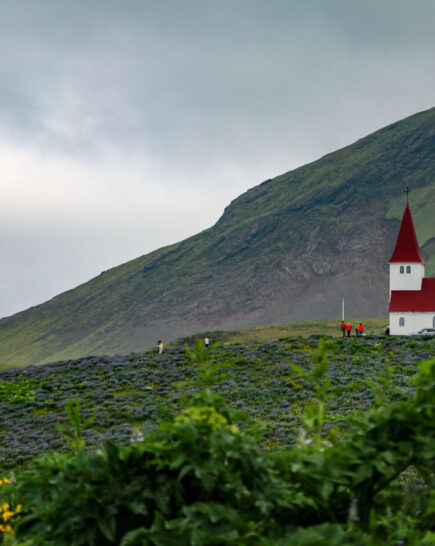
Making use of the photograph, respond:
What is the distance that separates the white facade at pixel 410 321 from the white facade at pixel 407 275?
15.9 ft

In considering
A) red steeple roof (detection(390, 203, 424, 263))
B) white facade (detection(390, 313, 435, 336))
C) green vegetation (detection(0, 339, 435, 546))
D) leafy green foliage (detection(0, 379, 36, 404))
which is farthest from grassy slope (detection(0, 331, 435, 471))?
red steeple roof (detection(390, 203, 424, 263))

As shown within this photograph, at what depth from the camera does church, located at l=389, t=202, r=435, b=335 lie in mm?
72750

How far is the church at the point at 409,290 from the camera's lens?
72750 millimetres

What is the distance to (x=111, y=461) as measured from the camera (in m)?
5.88

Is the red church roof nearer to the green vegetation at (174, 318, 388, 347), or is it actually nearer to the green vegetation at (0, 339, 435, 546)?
the green vegetation at (174, 318, 388, 347)

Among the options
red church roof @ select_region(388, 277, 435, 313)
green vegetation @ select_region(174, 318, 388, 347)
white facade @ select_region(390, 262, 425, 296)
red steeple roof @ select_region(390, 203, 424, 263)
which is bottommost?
green vegetation @ select_region(174, 318, 388, 347)

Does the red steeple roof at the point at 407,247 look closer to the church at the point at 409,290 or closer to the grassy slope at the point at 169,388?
the church at the point at 409,290

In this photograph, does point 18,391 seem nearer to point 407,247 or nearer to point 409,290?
point 409,290

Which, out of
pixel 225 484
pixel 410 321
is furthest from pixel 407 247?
pixel 225 484

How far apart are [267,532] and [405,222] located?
76.3 metres

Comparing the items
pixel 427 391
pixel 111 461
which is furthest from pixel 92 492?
pixel 427 391

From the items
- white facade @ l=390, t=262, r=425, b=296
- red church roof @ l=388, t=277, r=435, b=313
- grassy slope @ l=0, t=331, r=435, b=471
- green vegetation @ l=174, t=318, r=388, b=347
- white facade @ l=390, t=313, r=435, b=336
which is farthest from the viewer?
green vegetation @ l=174, t=318, r=388, b=347

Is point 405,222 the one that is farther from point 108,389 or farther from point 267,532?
point 267,532

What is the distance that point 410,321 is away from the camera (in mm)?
72750
